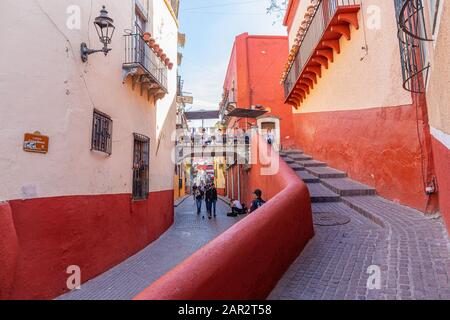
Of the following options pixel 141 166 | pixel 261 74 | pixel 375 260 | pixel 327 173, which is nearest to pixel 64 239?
pixel 141 166

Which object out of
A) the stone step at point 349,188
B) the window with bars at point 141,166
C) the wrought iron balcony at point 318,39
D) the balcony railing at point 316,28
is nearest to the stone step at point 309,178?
the stone step at point 349,188

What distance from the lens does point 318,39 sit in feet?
31.8

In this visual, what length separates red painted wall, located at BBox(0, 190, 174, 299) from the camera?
15.0ft

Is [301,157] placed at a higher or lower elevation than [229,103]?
lower

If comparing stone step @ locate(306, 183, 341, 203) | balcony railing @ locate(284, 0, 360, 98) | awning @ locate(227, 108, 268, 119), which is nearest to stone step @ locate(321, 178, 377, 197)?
stone step @ locate(306, 183, 341, 203)

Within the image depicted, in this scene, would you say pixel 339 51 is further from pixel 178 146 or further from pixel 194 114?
pixel 194 114

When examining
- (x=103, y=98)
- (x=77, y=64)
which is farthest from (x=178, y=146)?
(x=77, y=64)

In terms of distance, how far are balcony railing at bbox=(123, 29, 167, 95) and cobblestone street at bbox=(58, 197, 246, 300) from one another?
183 inches

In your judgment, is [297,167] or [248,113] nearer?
[297,167]

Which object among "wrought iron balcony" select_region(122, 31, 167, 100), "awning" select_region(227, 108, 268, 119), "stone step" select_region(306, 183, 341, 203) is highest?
"awning" select_region(227, 108, 268, 119)

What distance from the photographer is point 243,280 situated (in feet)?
8.60

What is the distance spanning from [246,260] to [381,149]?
5285 mm

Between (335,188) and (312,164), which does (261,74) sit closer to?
(312,164)

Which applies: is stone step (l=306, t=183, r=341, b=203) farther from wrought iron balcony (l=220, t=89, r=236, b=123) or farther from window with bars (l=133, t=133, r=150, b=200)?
wrought iron balcony (l=220, t=89, r=236, b=123)
